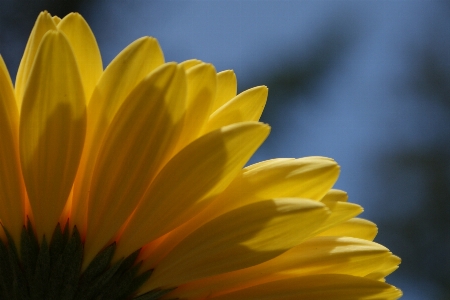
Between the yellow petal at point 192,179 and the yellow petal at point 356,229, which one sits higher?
the yellow petal at point 192,179

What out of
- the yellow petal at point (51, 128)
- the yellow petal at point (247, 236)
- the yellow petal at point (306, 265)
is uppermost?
the yellow petal at point (51, 128)

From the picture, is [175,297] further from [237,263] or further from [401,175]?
[401,175]

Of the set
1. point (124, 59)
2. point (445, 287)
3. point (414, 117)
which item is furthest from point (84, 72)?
point (414, 117)

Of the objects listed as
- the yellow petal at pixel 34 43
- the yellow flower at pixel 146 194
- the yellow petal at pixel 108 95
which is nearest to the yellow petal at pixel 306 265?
the yellow flower at pixel 146 194

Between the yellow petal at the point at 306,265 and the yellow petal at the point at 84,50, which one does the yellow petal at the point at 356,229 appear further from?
the yellow petal at the point at 84,50

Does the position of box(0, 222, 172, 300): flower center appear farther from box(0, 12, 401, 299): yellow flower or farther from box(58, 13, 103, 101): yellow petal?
box(58, 13, 103, 101): yellow petal

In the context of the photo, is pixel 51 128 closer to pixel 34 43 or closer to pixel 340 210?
pixel 34 43

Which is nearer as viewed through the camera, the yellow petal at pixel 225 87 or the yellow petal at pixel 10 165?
the yellow petal at pixel 10 165
